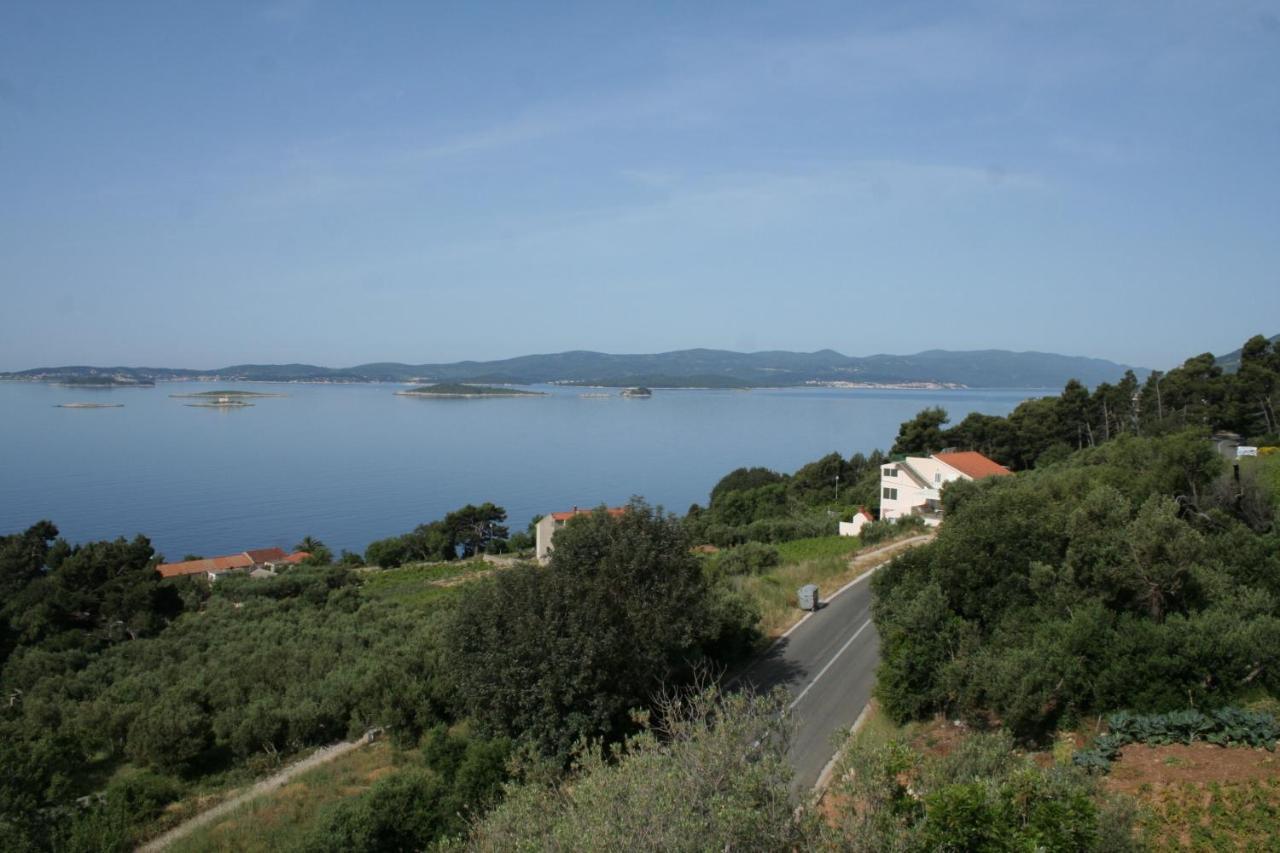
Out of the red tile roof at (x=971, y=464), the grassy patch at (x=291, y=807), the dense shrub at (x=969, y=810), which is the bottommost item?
the grassy patch at (x=291, y=807)

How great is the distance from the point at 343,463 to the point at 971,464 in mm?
71247

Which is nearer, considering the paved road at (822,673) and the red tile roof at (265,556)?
the paved road at (822,673)

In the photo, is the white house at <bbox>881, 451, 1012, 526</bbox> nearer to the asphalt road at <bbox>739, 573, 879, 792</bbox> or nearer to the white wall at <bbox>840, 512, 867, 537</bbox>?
the white wall at <bbox>840, 512, 867, 537</bbox>

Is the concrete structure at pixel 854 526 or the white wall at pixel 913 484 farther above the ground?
the white wall at pixel 913 484

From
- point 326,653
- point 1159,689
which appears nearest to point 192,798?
point 326,653

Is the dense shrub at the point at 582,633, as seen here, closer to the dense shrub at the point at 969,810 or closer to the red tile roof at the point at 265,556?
the dense shrub at the point at 969,810

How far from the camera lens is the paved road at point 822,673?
42.3 feet

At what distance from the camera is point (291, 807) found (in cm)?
1165

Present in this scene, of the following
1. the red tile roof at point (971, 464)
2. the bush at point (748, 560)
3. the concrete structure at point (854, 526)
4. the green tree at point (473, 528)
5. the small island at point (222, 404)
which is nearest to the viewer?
the bush at point (748, 560)

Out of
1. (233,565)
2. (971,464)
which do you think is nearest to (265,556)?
(233,565)

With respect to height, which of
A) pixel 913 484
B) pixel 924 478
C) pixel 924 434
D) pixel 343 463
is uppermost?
pixel 924 434

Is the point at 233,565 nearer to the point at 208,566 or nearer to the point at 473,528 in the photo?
the point at 208,566

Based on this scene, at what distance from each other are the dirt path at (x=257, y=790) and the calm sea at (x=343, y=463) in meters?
42.9

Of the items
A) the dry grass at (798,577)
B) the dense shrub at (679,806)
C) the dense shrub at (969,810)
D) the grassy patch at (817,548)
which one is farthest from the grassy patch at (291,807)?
the grassy patch at (817,548)
